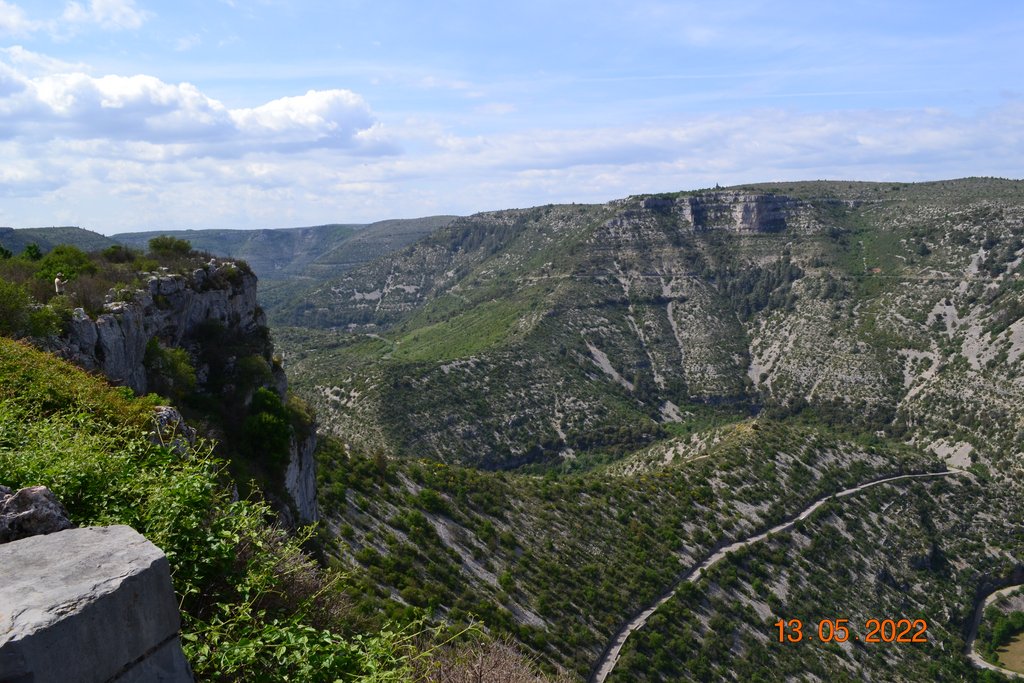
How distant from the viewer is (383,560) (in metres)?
29.1

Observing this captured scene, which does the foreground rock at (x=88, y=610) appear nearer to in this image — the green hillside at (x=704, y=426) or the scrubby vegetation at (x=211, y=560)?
the scrubby vegetation at (x=211, y=560)

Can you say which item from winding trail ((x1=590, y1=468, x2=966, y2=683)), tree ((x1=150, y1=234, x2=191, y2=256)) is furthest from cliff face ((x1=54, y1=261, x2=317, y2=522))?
winding trail ((x1=590, y1=468, x2=966, y2=683))

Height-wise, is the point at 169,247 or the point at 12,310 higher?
the point at 169,247

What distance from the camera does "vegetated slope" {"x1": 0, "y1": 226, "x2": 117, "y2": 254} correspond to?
150m

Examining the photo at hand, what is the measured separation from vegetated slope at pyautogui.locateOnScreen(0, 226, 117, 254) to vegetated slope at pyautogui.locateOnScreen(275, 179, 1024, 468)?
60180mm

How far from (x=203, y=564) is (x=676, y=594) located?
3935cm

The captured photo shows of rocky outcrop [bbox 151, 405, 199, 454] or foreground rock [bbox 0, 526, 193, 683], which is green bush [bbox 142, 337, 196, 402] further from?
foreground rock [bbox 0, 526, 193, 683]

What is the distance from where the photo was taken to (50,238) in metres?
162

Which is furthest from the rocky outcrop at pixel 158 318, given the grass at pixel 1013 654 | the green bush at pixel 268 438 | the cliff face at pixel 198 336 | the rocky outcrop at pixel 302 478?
the grass at pixel 1013 654

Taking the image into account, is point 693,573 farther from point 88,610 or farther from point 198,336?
point 88,610

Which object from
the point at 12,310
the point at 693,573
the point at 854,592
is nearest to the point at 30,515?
the point at 12,310

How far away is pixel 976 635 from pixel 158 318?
69018mm

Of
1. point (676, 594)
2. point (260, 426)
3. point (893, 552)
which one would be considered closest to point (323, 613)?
point (260, 426)

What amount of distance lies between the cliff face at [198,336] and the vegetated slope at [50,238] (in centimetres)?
14445
